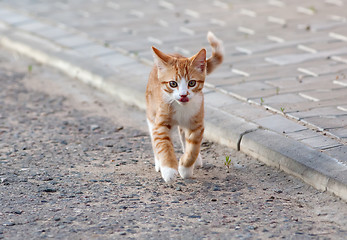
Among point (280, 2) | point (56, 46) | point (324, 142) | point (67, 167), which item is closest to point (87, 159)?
point (67, 167)

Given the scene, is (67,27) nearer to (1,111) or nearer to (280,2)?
(1,111)

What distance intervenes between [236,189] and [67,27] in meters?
5.14

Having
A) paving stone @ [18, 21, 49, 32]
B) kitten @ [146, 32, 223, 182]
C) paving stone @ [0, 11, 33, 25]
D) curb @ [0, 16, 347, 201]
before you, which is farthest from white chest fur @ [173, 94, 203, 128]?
paving stone @ [0, 11, 33, 25]

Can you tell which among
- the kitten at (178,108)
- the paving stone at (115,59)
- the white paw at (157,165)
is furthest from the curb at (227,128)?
the white paw at (157,165)

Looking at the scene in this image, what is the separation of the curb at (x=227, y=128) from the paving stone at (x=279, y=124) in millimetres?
81

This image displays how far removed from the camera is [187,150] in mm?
4320

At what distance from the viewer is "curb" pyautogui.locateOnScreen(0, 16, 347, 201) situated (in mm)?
4102

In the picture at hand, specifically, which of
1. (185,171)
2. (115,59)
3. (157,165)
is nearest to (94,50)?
(115,59)

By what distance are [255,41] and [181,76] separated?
349cm

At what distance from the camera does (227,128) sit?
16.4 ft

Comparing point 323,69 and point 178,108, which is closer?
point 178,108

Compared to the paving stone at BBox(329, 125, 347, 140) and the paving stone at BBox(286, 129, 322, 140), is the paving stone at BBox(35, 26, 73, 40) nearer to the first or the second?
the paving stone at BBox(286, 129, 322, 140)

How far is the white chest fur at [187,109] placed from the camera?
14.1ft

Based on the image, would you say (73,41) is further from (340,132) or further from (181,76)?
(340,132)
